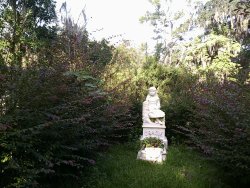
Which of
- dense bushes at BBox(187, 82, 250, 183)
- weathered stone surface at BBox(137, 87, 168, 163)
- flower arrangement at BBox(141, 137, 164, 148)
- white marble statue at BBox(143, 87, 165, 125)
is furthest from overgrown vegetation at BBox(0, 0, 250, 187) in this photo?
white marble statue at BBox(143, 87, 165, 125)

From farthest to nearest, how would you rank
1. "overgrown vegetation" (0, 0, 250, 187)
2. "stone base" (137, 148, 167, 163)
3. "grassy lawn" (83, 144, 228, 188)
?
"stone base" (137, 148, 167, 163), "grassy lawn" (83, 144, 228, 188), "overgrown vegetation" (0, 0, 250, 187)

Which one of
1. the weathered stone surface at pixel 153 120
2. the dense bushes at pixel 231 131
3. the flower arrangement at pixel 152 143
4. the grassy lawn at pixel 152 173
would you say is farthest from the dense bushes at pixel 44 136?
the weathered stone surface at pixel 153 120

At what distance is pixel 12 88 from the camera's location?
452 centimetres

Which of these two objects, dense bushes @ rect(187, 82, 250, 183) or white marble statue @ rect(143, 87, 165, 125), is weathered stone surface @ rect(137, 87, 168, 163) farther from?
dense bushes @ rect(187, 82, 250, 183)

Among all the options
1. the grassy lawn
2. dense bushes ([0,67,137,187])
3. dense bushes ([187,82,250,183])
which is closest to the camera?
dense bushes ([0,67,137,187])

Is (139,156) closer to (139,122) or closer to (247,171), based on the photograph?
(247,171)

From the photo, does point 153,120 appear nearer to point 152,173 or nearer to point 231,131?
point 152,173

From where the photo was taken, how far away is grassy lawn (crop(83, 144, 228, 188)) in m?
5.85

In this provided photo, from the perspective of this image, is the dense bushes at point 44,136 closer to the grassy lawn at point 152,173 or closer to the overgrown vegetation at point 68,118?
the overgrown vegetation at point 68,118

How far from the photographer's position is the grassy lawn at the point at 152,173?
5848mm

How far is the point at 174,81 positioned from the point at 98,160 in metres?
9.45

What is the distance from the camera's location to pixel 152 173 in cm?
637

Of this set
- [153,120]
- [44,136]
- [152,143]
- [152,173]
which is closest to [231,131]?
[152,173]

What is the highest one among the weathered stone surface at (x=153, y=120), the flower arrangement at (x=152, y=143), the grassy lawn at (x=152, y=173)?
the weathered stone surface at (x=153, y=120)
